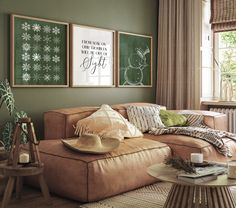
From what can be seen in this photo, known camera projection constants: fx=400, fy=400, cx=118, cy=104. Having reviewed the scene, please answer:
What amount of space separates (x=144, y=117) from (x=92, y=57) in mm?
977

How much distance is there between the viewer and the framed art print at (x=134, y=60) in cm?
518

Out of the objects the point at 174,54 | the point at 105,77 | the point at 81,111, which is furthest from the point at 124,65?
the point at 81,111

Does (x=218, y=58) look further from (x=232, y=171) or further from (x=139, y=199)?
(x=232, y=171)

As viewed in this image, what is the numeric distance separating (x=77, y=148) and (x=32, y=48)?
1.41 metres

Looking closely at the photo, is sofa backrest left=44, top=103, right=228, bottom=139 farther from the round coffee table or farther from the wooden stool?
the round coffee table

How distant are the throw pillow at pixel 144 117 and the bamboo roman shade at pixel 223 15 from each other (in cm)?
169

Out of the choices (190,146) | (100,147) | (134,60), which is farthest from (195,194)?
(134,60)

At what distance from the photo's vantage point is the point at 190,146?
12.5ft

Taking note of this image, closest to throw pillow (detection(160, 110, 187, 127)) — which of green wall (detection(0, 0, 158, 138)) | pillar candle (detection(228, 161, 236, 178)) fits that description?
green wall (detection(0, 0, 158, 138))

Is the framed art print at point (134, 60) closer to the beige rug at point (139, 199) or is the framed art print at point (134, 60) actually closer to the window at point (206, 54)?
the window at point (206, 54)

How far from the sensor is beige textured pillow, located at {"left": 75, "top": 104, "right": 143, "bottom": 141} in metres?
3.89

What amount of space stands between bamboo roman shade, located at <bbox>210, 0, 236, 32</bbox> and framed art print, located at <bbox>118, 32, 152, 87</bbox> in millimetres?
913

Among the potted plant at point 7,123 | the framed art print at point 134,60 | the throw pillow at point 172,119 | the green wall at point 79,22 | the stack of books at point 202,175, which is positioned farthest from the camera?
the framed art print at point 134,60

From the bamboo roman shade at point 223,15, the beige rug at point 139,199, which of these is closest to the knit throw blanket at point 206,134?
the beige rug at point 139,199
